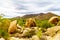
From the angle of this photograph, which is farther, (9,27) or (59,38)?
(9,27)

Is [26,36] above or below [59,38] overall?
below

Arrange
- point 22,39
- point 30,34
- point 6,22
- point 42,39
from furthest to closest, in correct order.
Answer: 1. point 6,22
2. point 30,34
3. point 22,39
4. point 42,39

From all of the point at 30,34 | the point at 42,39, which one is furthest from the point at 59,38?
the point at 30,34

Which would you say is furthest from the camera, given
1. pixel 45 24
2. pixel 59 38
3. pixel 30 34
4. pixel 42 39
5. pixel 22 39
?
pixel 45 24

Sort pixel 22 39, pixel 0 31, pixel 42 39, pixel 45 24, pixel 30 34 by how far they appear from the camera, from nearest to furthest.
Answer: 1. pixel 42 39
2. pixel 0 31
3. pixel 22 39
4. pixel 30 34
5. pixel 45 24

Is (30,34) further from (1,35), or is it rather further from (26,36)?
(1,35)

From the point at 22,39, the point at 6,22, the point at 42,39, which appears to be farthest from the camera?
the point at 6,22

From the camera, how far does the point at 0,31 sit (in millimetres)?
15867

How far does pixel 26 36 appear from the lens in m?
18.7

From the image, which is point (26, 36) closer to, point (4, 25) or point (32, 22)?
point (4, 25)

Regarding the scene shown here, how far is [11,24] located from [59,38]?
10.4 meters

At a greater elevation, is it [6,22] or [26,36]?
[6,22]

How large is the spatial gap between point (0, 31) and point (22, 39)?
227 centimetres

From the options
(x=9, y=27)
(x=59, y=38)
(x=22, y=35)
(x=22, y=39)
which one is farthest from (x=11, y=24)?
(x=59, y=38)
